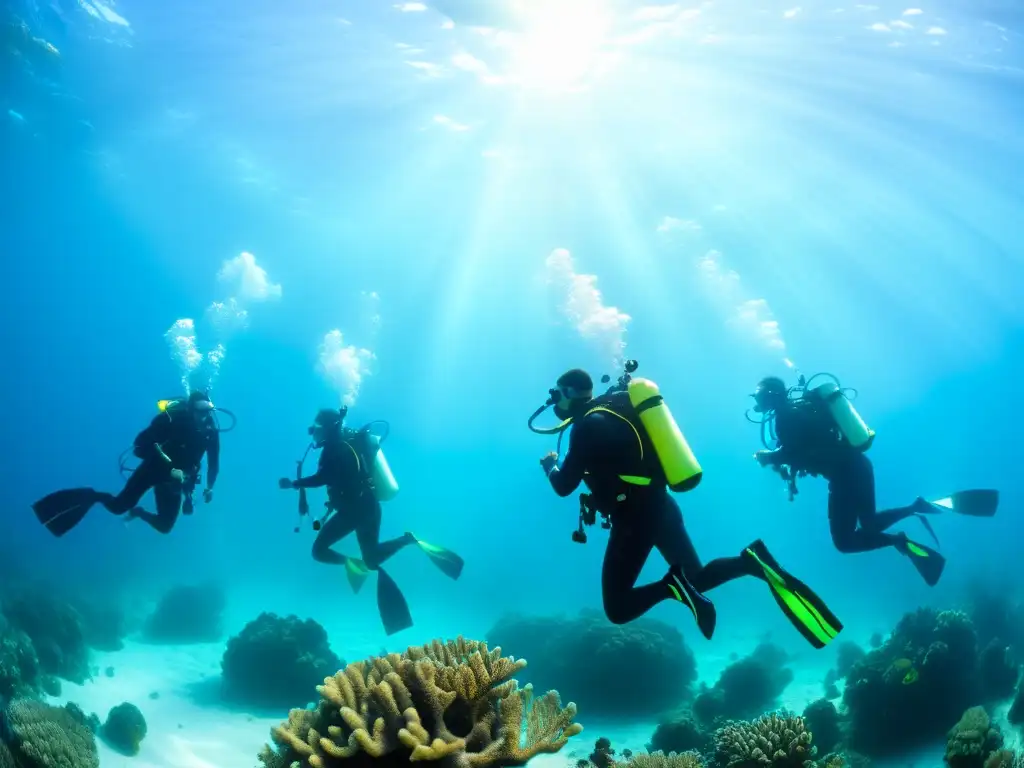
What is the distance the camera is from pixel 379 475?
1124cm

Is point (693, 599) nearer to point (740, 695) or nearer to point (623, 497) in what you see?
point (623, 497)

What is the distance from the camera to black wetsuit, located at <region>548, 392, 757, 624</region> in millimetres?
5469

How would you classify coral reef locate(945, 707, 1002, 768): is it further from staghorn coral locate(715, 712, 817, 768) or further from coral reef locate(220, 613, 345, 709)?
coral reef locate(220, 613, 345, 709)

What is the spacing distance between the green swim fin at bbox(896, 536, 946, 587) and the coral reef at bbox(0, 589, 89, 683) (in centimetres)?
1779

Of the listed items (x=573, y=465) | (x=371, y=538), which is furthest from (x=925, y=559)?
(x=371, y=538)

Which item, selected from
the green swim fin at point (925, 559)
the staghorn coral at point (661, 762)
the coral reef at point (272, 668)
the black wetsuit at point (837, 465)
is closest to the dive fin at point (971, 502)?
the green swim fin at point (925, 559)

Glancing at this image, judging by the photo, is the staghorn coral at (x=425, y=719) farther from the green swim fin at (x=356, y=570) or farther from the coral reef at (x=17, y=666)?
the coral reef at (x=17, y=666)

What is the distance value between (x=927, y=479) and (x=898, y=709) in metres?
117

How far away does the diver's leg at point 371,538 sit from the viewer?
36.8 ft

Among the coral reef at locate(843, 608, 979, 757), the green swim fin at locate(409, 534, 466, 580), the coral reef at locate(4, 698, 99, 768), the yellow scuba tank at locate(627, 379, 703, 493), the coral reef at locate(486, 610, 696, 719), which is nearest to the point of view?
the yellow scuba tank at locate(627, 379, 703, 493)

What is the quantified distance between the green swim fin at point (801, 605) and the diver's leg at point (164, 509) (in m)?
9.65

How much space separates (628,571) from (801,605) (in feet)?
5.22

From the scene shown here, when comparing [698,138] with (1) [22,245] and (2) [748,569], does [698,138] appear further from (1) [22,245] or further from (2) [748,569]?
(1) [22,245]

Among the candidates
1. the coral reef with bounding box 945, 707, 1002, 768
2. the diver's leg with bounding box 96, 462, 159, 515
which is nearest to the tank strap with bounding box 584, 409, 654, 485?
the coral reef with bounding box 945, 707, 1002, 768
